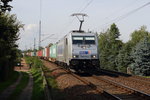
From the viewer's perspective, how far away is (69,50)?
2150cm

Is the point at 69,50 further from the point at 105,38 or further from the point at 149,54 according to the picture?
the point at 105,38

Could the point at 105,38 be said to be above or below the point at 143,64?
above

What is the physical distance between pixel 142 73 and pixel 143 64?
1227 mm

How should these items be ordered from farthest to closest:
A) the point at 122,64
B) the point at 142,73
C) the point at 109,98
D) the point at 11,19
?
the point at 122,64, the point at 142,73, the point at 11,19, the point at 109,98

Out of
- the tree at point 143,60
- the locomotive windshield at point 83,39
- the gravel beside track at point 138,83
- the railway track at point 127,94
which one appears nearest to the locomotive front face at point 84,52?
the locomotive windshield at point 83,39

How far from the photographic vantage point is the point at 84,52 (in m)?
20.7

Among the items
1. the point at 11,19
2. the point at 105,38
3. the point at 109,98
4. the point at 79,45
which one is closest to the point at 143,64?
the point at 79,45

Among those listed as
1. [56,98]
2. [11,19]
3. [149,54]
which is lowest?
[56,98]

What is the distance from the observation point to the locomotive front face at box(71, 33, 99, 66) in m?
20.6

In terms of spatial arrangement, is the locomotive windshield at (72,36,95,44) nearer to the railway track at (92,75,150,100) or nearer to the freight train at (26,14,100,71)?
the freight train at (26,14,100,71)

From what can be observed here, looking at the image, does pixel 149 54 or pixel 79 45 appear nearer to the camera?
pixel 79 45

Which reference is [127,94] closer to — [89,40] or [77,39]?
[89,40]

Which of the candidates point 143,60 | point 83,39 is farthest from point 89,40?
point 143,60

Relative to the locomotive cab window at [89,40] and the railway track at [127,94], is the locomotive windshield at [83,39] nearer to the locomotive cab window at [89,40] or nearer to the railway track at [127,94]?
the locomotive cab window at [89,40]
